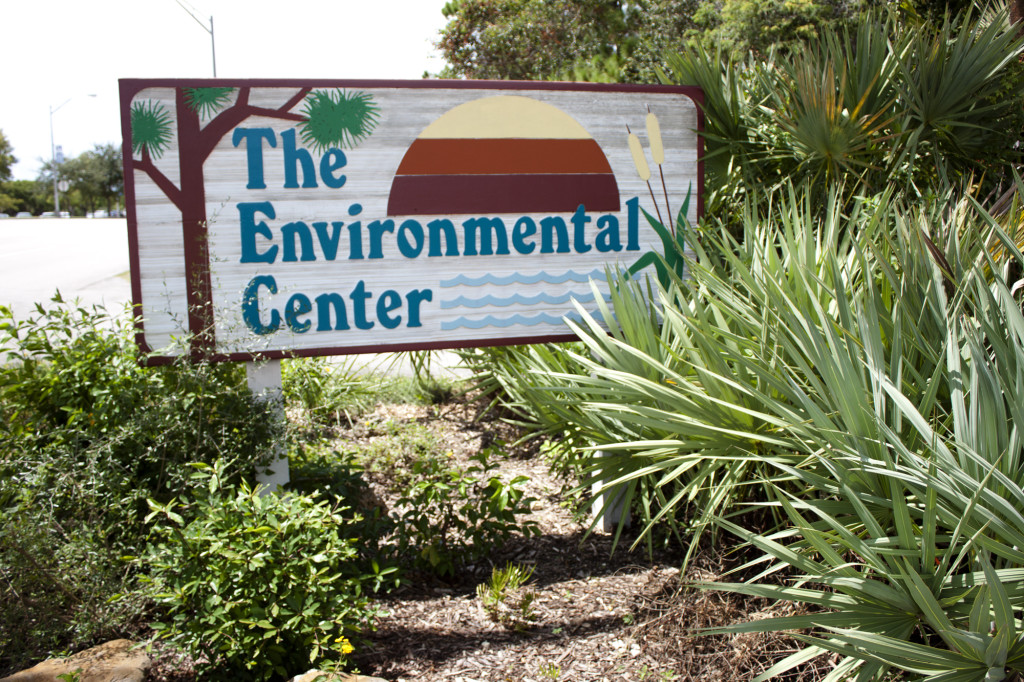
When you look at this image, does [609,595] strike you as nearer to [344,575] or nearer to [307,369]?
[344,575]

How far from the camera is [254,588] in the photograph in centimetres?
248

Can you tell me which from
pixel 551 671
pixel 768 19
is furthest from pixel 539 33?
pixel 551 671

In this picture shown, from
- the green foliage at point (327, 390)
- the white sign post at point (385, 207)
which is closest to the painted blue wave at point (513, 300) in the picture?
the white sign post at point (385, 207)

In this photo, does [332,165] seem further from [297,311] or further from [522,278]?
[522,278]

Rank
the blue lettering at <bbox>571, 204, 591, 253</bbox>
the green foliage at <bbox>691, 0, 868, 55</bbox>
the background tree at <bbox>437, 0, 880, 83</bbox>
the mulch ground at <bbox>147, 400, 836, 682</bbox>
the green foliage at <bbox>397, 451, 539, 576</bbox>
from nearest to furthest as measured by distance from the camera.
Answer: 1. the mulch ground at <bbox>147, 400, 836, 682</bbox>
2. the green foliage at <bbox>397, 451, 539, 576</bbox>
3. the blue lettering at <bbox>571, 204, 591, 253</bbox>
4. the green foliage at <bbox>691, 0, 868, 55</bbox>
5. the background tree at <bbox>437, 0, 880, 83</bbox>

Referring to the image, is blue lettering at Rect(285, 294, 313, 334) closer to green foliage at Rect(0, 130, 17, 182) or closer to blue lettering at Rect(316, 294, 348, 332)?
blue lettering at Rect(316, 294, 348, 332)

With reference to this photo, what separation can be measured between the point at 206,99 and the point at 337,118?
563 millimetres

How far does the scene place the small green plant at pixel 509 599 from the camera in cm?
310

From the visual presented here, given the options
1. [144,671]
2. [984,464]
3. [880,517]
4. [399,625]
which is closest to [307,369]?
[399,625]

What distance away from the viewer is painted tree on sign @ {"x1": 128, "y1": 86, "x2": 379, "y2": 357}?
328 cm

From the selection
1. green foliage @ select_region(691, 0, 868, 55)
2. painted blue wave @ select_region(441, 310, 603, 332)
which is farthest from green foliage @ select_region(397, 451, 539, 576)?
green foliage @ select_region(691, 0, 868, 55)

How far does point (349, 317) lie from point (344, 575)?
117 cm

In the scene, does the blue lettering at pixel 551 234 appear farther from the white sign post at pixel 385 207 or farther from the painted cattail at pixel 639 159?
the painted cattail at pixel 639 159

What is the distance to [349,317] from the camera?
11.7 ft
